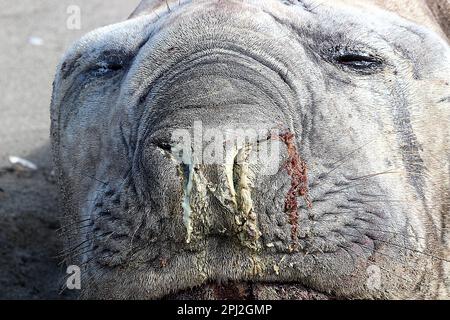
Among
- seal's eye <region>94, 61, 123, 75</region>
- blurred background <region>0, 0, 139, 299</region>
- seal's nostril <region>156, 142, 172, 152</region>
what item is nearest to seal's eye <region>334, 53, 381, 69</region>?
seal's nostril <region>156, 142, 172, 152</region>

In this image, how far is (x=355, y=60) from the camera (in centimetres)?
336

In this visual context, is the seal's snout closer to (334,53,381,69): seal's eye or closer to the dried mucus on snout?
the dried mucus on snout

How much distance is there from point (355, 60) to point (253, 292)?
3.32 ft

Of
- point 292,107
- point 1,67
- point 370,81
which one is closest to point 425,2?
point 370,81

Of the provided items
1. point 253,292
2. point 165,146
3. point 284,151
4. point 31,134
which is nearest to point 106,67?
point 165,146

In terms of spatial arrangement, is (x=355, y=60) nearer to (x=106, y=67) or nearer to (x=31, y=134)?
(x=106, y=67)

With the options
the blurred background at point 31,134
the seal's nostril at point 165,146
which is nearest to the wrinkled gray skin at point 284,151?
the seal's nostril at point 165,146

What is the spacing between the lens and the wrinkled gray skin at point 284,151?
288 cm

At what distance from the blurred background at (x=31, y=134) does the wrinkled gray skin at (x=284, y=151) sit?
60.3 inches

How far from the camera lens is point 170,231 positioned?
2898 millimetres

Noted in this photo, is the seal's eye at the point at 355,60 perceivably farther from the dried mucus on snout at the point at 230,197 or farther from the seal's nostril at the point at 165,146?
the seal's nostril at the point at 165,146

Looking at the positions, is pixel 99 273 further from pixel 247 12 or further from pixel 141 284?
pixel 247 12

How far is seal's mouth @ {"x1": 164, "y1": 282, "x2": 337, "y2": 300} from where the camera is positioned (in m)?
2.89

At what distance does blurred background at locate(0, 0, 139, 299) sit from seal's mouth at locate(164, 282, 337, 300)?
1858mm
